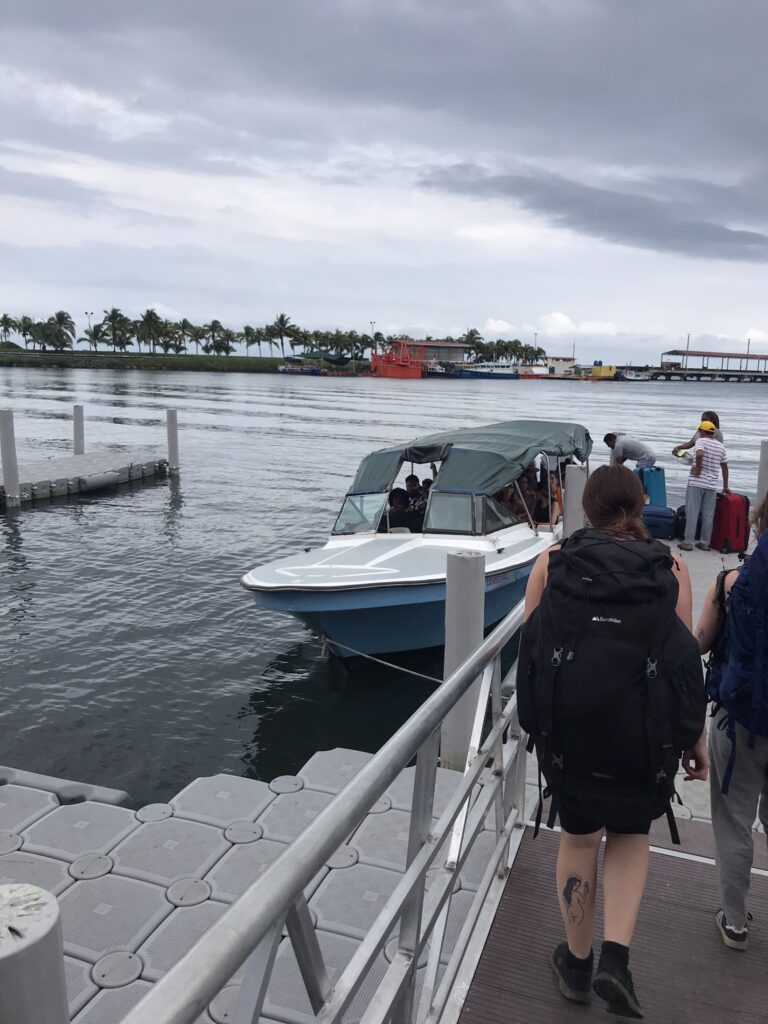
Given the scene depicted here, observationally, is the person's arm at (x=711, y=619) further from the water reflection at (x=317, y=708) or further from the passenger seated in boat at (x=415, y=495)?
the passenger seated in boat at (x=415, y=495)

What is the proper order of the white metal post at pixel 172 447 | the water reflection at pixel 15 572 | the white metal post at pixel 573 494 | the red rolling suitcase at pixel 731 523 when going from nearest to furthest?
the white metal post at pixel 573 494
the red rolling suitcase at pixel 731 523
the water reflection at pixel 15 572
the white metal post at pixel 172 447

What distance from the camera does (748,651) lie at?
2.75 meters

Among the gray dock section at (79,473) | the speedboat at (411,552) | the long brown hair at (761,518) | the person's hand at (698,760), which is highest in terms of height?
the long brown hair at (761,518)

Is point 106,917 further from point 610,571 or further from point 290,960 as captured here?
point 610,571

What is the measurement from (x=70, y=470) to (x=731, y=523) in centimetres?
2053

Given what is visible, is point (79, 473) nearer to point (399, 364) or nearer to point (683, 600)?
point (683, 600)

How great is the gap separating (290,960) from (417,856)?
1858 millimetres

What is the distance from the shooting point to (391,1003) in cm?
208

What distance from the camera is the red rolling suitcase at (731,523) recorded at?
1173 cm

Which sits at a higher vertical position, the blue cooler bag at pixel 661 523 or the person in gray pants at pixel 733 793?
the person in gray pants at pixel 733 793

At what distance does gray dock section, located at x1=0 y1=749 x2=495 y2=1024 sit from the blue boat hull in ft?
10.8

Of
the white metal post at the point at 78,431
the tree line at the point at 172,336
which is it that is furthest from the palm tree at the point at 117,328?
the white metal post at the point at 78,431

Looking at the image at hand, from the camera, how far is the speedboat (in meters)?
9.19

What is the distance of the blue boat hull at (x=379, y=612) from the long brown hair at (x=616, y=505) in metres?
6.50
